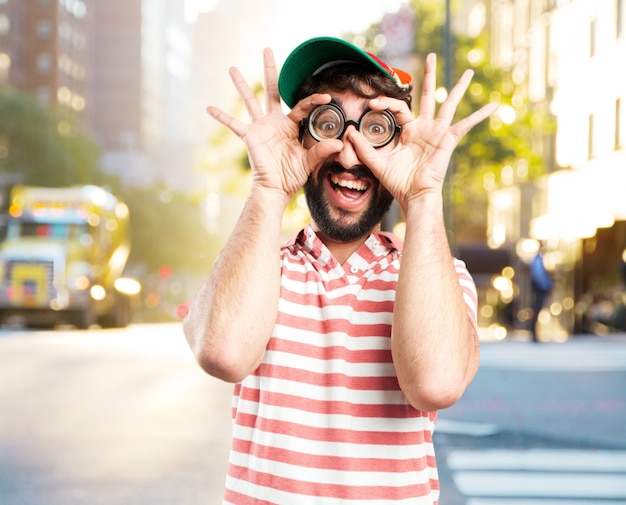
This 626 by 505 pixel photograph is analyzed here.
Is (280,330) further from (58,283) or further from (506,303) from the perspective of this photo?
(506,303)

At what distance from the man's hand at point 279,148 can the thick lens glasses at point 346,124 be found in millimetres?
29

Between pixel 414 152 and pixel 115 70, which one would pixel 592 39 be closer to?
pixel 414 152

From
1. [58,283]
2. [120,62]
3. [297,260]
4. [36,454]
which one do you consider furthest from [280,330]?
[120,62]

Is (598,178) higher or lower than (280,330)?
higher

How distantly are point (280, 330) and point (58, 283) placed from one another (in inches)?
972

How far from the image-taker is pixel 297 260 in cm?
241

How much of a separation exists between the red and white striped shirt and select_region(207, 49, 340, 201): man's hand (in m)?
0.21

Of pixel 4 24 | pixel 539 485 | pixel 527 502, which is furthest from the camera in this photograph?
pixel 4 24

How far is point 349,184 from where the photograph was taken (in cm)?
237

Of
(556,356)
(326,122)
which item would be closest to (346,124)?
(326,122)

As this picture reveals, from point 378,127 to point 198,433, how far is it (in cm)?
795

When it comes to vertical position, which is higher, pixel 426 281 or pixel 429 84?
pixel 429 84

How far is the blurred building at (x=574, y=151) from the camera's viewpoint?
1179 inches

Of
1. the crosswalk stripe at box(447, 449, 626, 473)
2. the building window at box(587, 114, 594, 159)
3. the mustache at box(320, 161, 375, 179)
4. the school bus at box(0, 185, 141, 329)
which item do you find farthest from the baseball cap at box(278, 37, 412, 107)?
the building window at box(587, 114, 594, 159)
